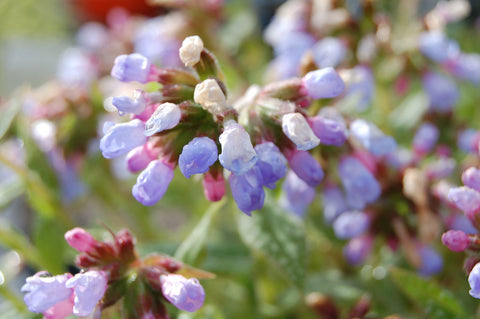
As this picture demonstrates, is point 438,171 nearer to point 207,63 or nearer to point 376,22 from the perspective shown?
point 376,22

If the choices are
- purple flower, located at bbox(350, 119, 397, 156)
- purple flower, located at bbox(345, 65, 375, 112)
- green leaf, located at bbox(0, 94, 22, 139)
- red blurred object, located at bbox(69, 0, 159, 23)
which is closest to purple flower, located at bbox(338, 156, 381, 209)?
purple flower, located at bbox(350, 119, 397, 156)

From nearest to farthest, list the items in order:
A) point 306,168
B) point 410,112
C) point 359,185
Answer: point 306,168, point 359,185, point 410,112

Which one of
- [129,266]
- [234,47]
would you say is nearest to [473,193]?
[129,266]

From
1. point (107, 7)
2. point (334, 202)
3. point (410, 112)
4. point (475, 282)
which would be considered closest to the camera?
point (475, 282)

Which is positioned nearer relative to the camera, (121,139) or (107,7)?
(121,139)

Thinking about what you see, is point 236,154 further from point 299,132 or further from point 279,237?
point 279,237

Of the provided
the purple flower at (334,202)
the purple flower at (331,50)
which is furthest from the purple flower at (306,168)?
the purple flower at (331,50)

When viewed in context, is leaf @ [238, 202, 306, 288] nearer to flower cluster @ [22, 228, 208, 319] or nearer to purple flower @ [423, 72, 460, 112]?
flower cluster @ [22, 228, 208, 319]

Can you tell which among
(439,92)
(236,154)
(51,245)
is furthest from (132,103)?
(439,92)

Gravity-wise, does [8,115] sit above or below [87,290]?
above
